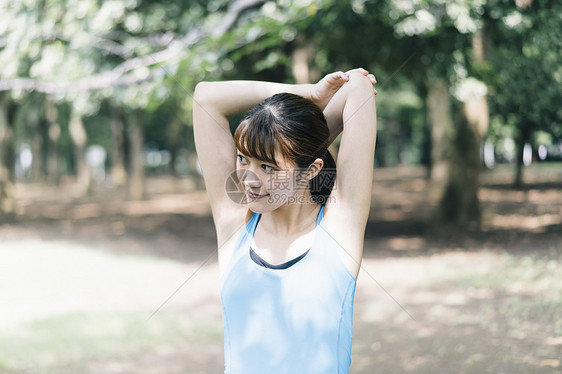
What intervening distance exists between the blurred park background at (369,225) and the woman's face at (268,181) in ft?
13.2

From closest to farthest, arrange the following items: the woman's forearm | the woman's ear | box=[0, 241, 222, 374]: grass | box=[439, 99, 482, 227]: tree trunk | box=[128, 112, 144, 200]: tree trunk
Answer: the woman's ear → the woman's forearm → box=[0, 241, 222, 374]: grass → box=[439, 99, 482, 227]: tree trunk → box=[128, 112, 144, 200]: tree trunk

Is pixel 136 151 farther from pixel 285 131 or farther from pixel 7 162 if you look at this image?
pixel 285 131

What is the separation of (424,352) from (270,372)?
447 cm

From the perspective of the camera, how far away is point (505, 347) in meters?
5.50

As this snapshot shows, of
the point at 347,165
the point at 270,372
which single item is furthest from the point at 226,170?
the point at 270,372

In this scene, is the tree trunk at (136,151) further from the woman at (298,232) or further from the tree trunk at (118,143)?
the woman at (298,232)

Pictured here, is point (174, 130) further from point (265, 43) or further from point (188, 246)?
point (265, 43)

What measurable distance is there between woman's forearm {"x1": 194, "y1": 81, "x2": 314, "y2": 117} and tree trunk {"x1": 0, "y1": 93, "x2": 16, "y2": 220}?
15852 millimetres

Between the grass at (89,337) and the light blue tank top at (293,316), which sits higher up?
the light blue tank top at (293,316)

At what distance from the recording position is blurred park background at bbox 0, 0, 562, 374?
19.7ft

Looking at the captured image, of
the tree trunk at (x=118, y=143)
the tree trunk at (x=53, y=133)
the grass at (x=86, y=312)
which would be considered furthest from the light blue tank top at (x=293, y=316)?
the tree trunk at (x=53, y=133)

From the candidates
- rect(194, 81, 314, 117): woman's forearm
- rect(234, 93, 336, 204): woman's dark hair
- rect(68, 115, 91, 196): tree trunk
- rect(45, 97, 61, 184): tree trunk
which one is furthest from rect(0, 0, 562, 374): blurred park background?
rect(45, 97, 61, 184): tree trunk

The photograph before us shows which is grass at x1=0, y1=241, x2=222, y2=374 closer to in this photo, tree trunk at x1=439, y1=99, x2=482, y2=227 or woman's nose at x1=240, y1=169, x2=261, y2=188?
woman's nose at x1=240, y1=169, x2=261, y2=188

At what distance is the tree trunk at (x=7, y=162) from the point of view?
15.9 m
